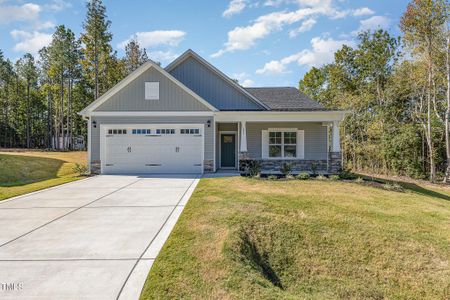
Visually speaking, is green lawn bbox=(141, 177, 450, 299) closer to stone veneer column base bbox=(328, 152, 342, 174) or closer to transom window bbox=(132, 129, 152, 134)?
stone veneer column base bbox=(328, 152, 342, 174)

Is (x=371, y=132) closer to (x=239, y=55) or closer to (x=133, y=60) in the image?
(x=239, y=55)

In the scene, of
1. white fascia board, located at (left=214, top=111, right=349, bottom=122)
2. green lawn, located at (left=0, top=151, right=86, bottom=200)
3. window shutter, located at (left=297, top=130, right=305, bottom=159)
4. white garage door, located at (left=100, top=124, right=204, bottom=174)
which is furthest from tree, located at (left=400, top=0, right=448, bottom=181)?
green lawn, located at (left=0, top=151, right=86, bottom=200)

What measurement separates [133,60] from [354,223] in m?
31.7

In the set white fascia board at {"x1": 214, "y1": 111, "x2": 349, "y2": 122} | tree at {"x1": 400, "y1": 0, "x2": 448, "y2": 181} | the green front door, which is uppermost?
tree at {"x1": 400, "y1": 0, "x2": 448, "y2": 181}

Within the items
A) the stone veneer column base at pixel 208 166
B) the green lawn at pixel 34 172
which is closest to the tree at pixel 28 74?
the green lawn at pixel 34 172

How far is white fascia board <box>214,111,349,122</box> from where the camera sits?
13.1 metres

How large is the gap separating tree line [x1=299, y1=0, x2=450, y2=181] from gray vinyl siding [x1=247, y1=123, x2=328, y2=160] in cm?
575

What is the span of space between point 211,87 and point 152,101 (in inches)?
139

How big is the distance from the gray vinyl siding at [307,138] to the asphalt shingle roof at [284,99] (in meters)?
0.98

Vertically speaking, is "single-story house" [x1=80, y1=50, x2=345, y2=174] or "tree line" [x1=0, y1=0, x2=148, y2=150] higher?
"tree line" [x1=0, y1=0, x2=148, y2=150]

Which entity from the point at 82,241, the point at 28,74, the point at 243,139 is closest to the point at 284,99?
the point at 243,139

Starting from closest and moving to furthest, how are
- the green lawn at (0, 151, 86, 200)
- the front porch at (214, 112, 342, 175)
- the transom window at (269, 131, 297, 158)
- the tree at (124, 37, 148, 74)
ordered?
the green lawn at (0, 151, 86, 200) < the front porch at (214, 112, 342, 175) < the transom window at (269, 131, 297, 158) < the tree at (124, 37, 148, 74)

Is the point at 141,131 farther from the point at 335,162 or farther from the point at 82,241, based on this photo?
the point at 335,162

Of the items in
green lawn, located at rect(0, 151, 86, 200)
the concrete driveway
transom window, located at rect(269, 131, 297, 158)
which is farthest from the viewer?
transom window, located at rect(269, 131, 297, 158)
